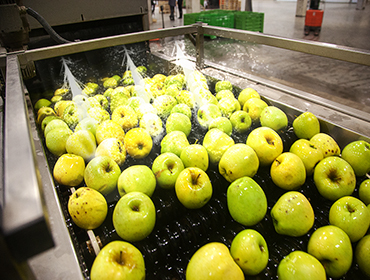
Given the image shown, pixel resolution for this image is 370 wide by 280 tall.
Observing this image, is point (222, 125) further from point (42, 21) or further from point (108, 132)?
point (42, 21)

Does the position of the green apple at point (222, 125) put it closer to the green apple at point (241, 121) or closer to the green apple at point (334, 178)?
the green apple at point (241, 121)

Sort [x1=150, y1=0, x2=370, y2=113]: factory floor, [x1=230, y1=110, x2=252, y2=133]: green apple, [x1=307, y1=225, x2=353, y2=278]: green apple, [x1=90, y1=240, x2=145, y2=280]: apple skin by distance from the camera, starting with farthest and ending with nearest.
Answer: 1. [x1=150, y1=0, x2=370, y2=113]: factory floor
2. [x1=230, y1=110, x2=252, y2=133]: green apple
3. [x1=307, y1=225, x2=353, y2=278]: green apple
4. [x1=90, y1=240, x2=145, y2=280]: apple skin

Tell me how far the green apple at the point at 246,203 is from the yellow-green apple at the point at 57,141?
100cm

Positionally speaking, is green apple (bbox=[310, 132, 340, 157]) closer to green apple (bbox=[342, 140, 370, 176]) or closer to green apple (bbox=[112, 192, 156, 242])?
green apple (bbox=[342, 140, 370, 176])

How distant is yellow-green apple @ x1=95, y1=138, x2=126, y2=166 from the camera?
4.16ft

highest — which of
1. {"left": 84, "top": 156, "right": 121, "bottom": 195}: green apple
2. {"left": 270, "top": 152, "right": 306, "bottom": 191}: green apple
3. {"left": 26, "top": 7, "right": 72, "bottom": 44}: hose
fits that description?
{"left": 26, "top": 7, "right": 72, "bottom": 44}: hose

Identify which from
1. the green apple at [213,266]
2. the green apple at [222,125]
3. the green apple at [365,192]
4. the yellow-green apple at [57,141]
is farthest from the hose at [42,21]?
the green apple at [365,192]

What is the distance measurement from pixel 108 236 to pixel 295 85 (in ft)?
14.2

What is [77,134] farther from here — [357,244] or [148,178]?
[357,244]

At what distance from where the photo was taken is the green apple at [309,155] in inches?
48.9

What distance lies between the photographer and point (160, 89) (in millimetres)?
2055

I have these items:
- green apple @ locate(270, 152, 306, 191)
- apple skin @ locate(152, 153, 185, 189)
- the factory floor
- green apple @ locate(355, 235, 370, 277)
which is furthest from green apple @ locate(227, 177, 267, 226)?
the factory floor

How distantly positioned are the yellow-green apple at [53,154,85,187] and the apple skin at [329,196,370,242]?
1223 millimetres

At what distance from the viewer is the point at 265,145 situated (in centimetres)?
126
